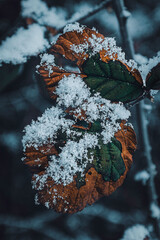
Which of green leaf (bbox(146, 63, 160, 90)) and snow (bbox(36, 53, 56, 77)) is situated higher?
snow (bbox(36, 53, 56, 77))

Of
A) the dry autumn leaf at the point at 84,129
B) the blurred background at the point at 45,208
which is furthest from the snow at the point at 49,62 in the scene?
the blurred background at the point at 45,208

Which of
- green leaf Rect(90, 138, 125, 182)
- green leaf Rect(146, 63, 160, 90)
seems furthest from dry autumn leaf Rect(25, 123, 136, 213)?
green leaf Rect(146, 63, 160, 90)

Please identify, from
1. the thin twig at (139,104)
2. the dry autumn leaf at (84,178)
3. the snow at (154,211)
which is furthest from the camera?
the snow at (154,211)

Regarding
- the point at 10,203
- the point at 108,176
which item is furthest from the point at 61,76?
the point at 10,203

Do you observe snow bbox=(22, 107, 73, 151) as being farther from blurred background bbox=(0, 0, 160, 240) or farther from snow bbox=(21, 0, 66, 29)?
blurred background bbox=(0, 0, 160, 240)

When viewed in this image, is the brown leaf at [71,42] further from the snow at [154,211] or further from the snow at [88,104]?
the snow at [154,211]

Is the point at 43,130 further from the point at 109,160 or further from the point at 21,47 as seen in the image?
the point at 21,47

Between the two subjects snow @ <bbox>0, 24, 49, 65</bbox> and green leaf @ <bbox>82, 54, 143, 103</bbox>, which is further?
snow @ <bbox>0, 24, 49, 65</bbox>
